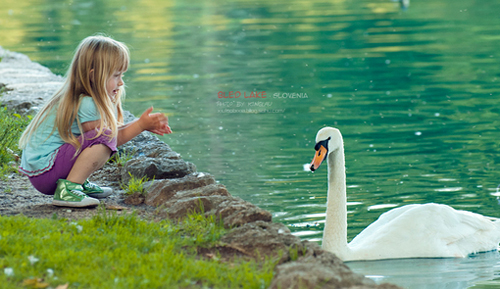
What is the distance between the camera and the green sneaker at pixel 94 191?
5.52m

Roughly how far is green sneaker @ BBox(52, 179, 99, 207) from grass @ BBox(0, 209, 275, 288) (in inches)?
16.9

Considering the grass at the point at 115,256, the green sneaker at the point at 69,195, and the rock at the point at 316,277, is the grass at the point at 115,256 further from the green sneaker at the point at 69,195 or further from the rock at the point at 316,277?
the green sneaker at the point at 69,195

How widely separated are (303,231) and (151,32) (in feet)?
69.9

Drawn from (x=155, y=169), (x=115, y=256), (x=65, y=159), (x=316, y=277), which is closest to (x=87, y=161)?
(x=65, y=159)

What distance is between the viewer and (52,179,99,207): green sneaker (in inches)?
204

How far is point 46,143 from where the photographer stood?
5293 millimetres

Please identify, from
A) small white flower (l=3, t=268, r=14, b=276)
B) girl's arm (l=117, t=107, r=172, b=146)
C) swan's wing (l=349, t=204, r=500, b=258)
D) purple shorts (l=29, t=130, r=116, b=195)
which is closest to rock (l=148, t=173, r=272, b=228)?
girl's arm (l=117, t=107, r=172, b=146)

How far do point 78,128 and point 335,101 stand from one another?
8.44m

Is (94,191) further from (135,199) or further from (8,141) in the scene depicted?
(8,141)

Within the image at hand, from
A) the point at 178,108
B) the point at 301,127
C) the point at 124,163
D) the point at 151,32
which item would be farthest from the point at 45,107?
the point at 151,32

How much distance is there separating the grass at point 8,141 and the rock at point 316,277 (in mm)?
3539

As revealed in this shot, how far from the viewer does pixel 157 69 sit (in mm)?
17938

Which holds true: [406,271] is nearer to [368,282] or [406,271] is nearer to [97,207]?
[368,282]

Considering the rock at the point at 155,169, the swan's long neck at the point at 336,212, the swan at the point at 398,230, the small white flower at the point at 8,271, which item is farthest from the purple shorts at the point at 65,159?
the swan's long neck at the point at 336,212
